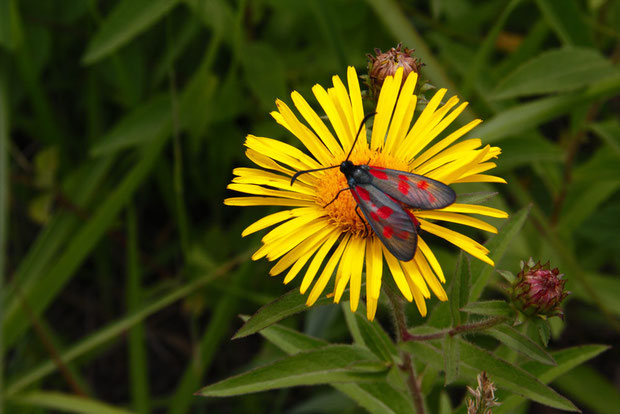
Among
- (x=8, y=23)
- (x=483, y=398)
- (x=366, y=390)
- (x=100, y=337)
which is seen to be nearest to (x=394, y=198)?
(x=483, y=398)

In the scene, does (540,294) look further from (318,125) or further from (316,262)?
(318,125)

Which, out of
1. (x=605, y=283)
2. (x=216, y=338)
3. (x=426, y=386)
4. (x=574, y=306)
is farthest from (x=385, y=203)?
(x=574, y=306)

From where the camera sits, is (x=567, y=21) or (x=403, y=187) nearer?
(x=403, y=187)

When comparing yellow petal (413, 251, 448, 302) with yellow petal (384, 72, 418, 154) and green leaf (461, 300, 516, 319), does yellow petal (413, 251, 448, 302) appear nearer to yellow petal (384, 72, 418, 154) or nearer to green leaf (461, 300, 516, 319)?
green leaf (461, 300, 516, 319)

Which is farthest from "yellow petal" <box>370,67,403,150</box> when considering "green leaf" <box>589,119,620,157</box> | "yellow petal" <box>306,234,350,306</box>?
"green leaf" <box>589,119,620,157</box>

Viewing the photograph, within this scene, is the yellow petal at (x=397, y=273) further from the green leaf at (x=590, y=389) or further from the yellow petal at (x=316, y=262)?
the green leaf at (x=590, y=389)

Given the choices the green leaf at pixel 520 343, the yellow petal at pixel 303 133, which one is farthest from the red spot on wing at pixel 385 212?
the green leaf at pixel 520 343
